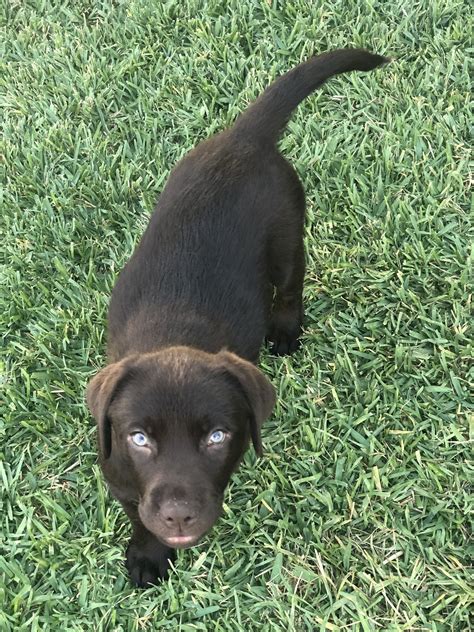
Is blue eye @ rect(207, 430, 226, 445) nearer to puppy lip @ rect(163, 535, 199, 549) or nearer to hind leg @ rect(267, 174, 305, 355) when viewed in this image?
puppy lip @ rect(163, 535, 199, 549)

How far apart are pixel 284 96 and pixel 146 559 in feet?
7.19

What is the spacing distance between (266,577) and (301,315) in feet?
4.41

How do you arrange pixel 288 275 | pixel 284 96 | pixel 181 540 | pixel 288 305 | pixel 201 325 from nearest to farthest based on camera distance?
pixel 181 540 < pixel 201 325 < pixel 284 96 < pixel 288 275 < pixel 288 305

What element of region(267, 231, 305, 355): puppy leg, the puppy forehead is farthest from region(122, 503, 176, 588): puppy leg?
region(267, 231, 305, 355): puppy leg

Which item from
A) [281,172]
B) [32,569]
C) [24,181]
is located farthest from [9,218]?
[32,569]

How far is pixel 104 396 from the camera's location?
7.88ft

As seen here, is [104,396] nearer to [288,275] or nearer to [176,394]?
[176,394]

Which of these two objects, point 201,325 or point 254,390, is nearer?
point 254,390

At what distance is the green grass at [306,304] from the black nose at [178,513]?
2.73ft

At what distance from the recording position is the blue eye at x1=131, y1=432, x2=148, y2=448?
2.36m

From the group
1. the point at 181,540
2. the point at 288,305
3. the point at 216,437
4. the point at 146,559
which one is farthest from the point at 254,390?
the point at 288,305

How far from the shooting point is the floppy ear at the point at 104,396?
7.86 ft

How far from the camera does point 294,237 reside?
131 inches

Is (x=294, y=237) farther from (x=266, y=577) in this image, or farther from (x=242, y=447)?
(x=266, y=577)
